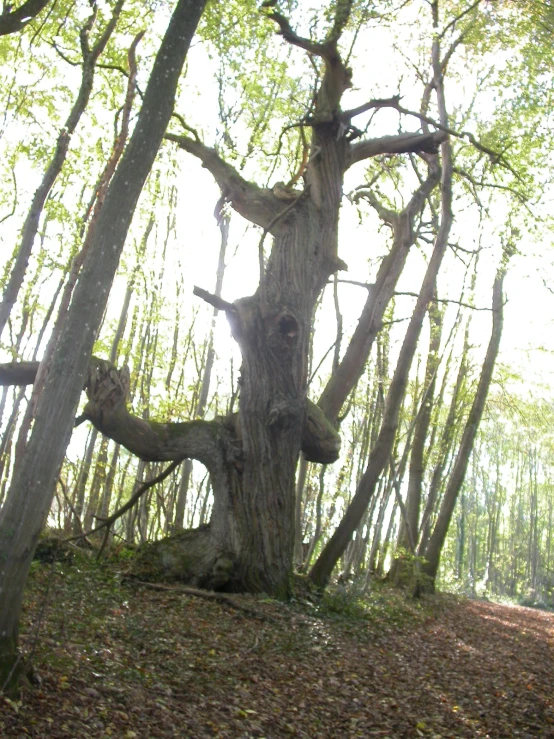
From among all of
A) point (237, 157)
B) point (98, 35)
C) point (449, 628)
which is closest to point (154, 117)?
point (98, 35)

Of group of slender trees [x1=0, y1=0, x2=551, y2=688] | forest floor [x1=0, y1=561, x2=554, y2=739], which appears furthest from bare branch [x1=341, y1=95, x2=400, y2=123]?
forest floor [x1=0, y1=561, x2=554, y2=739]

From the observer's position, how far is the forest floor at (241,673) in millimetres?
4566

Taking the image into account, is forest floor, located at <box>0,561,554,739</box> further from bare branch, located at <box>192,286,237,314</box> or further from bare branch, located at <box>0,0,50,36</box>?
bare branch, located at <box>0,0,50,36</box>

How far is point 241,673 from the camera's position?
604cm

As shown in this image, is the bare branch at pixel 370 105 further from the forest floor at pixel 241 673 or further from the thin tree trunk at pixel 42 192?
the forest floor at pixel 241 673

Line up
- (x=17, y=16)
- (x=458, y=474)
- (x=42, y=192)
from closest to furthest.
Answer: (x=17, y=16)
(x=42, y=192)
(x=458, y=474)

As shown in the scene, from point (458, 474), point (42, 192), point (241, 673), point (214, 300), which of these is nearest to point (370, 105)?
point (214, 300)

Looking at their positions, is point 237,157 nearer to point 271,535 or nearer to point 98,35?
point 98,35

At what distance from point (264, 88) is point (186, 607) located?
9.99 meters

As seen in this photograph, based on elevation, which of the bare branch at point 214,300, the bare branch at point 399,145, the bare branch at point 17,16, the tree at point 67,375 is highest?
the bare branch at point 399,145

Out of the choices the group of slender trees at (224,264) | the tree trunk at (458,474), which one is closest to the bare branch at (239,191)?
the group of slender trees at (224,264)

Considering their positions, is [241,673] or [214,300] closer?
[241,673]

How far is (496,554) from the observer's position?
187 feet

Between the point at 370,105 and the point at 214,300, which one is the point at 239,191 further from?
the point at 370,105
